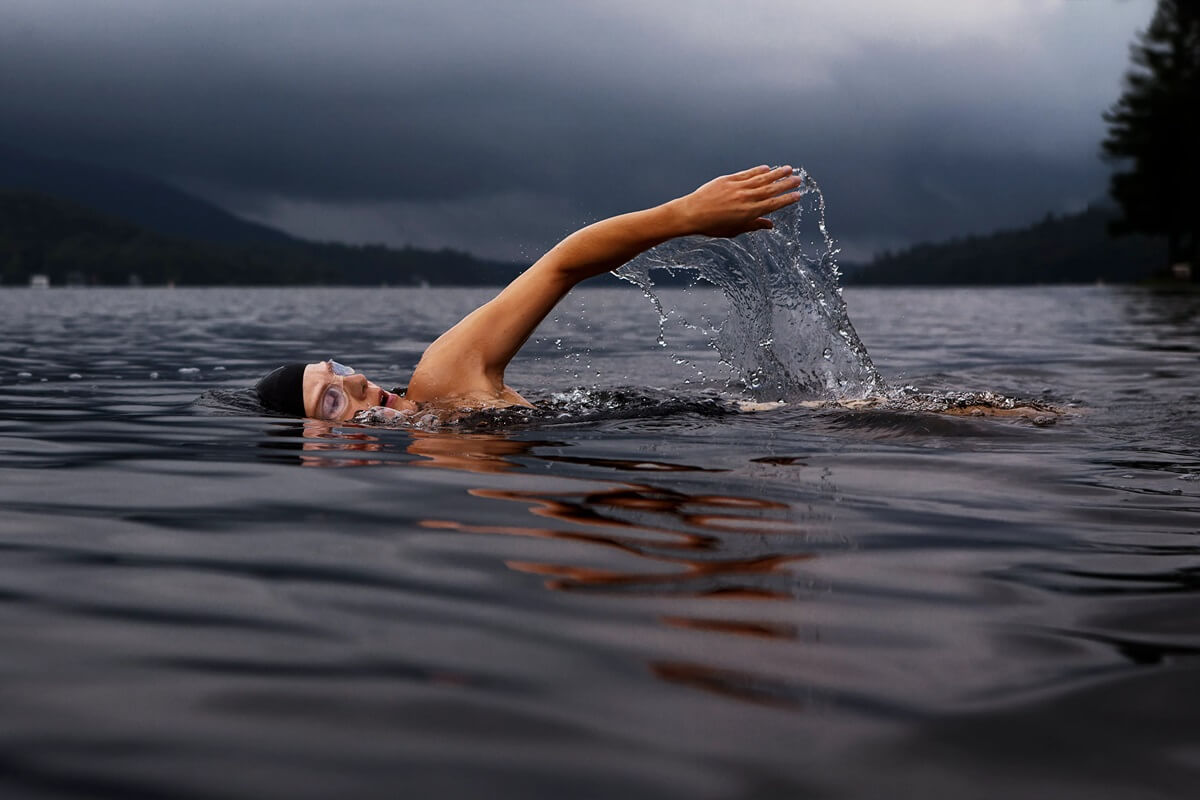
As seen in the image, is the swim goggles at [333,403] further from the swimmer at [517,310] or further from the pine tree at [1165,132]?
the pine tree at [1165,132]

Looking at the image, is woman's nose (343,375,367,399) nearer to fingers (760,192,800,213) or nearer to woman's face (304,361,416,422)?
woman's face (304,361,416,422)

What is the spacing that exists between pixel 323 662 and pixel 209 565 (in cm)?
103

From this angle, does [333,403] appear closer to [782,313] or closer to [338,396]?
[338,396]

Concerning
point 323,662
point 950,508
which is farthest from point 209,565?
point 950,508

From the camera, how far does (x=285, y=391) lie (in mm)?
7059

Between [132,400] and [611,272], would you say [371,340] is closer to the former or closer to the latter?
[132,400]

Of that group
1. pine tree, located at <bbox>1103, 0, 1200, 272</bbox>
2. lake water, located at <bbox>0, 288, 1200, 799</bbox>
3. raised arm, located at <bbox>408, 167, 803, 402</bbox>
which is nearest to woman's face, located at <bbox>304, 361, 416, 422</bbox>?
raised arm, located at <bbox>408, 167, 803, 402</bbox>

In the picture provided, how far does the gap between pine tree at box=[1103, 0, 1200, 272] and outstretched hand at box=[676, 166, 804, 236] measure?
6451 centimetres

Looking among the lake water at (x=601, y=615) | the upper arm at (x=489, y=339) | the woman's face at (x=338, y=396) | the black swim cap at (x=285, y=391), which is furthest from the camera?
the black swim cap at (x=285, y=391)

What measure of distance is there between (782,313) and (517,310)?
261cm

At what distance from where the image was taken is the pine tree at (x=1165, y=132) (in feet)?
206

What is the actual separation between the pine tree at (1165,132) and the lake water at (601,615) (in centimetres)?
6553

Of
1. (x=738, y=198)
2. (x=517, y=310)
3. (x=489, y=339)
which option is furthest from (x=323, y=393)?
(x=738, y=198)

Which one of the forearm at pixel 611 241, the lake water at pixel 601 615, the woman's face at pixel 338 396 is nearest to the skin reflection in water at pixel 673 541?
the lake water at pixel 601 615
